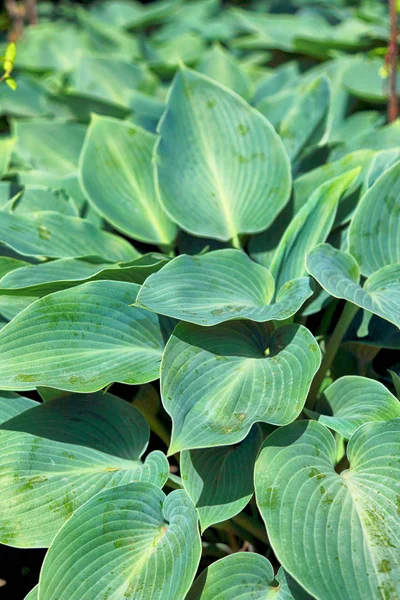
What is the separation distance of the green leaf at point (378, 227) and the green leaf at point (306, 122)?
0.54 meters

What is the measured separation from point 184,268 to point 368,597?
0.71 meters

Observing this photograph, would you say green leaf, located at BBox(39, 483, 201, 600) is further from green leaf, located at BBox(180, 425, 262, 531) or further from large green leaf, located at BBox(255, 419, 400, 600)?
large green leaf, located at BBox(255, 419, 400, 600)

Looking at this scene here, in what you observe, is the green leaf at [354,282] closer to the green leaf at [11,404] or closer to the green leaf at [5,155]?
the green leaf at [11,404]

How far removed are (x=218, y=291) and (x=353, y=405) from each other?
1.18 feet

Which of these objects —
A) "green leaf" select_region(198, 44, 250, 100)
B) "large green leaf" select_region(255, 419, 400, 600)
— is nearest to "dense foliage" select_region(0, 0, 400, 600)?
"large green leaf" select_region(255, 419, 400, 600)

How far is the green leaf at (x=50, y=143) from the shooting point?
2.39 metres

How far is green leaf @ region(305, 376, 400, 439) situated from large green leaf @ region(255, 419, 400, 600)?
6cm

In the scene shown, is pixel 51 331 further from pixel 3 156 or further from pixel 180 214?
pixel 3 156

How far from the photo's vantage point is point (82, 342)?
134 centimetres

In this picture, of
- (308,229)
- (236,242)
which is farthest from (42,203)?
(308,229)

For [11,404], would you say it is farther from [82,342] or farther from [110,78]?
[110,78]

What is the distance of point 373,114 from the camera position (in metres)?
2.52

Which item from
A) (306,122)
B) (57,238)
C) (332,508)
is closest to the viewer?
(332,508)

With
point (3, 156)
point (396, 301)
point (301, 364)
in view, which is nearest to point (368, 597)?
point (301, 364)
